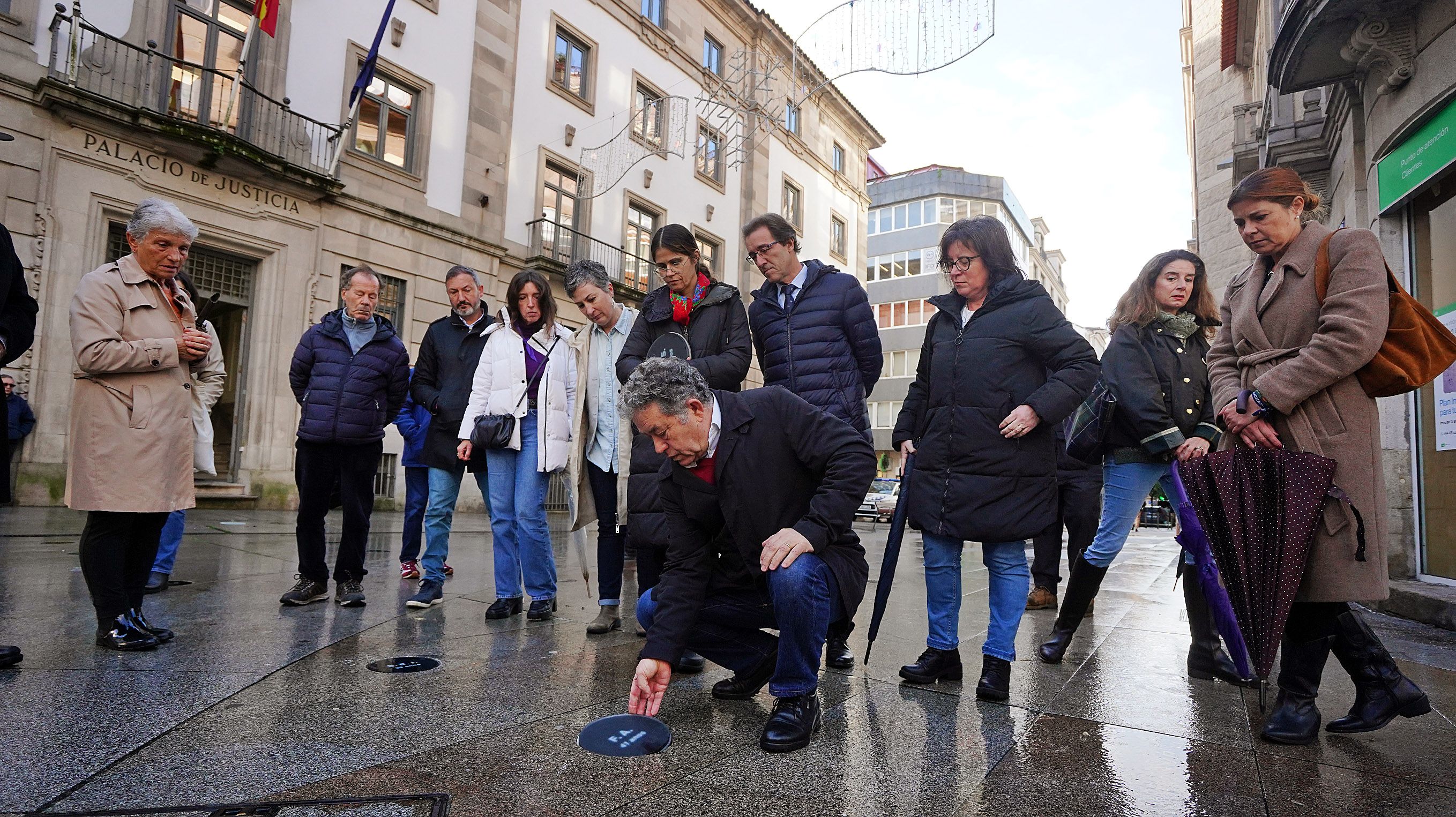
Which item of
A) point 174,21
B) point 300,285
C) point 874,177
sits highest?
point 874,177

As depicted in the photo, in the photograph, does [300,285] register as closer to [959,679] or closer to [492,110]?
[492,110]

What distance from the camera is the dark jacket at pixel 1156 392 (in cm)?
385

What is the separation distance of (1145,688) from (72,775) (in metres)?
3.59

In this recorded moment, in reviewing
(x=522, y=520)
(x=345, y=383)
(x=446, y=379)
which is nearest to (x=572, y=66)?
(x=446, y=379)

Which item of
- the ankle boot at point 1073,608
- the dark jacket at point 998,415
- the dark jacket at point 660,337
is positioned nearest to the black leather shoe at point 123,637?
the dark jacket at point 660,337

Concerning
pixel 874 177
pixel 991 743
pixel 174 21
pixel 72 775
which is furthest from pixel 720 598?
pixel 874 177

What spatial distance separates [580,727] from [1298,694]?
7.69ft

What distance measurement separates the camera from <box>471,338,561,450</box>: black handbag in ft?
14.9

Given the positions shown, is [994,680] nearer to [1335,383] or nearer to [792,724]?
[792,724]

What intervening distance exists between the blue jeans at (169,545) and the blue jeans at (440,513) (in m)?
1.43

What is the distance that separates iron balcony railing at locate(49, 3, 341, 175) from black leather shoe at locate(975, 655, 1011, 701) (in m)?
13.4

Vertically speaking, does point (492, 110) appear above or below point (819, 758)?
above

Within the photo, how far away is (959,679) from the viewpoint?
338 cm

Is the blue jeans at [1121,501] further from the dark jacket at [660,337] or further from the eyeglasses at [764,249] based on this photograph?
the eyeglasses at [764,249]
